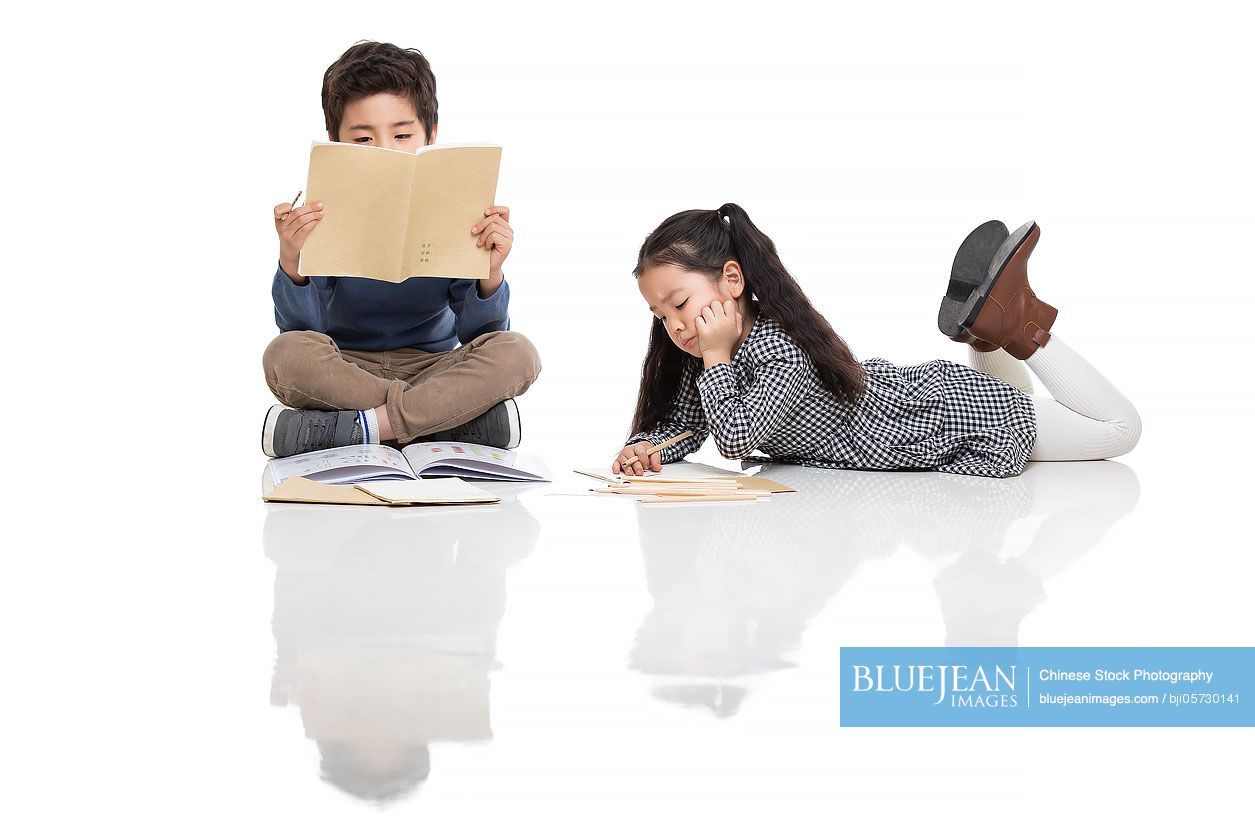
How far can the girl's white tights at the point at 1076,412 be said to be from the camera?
2639mm

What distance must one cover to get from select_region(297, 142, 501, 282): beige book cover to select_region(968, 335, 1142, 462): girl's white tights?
1.22 m

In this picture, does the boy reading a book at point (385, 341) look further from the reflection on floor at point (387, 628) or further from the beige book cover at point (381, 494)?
the reflection on floor at point (387, 628)

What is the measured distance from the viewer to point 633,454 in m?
2.47

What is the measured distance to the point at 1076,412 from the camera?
2686 mm

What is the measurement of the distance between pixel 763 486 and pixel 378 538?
779 mm

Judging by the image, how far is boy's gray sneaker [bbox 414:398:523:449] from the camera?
263 cm

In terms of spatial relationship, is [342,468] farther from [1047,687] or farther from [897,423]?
[1047,687]

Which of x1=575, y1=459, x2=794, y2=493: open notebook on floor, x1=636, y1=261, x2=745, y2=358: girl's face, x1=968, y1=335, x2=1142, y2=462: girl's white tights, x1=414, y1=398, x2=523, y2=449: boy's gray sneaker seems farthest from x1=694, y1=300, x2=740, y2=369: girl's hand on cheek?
x1=968, y1=335, x2=1142, y2=462: girl's white tights

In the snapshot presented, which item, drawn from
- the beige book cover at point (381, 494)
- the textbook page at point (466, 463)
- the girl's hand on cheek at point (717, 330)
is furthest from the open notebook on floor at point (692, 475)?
the beige book cover at point (381, 494)

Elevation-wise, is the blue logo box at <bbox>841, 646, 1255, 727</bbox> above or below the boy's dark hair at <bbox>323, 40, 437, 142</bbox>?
below

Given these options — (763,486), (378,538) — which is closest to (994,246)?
(763,486)

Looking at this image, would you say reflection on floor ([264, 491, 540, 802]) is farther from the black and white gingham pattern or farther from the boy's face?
the boy's face

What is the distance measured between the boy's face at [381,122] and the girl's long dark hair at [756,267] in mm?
606

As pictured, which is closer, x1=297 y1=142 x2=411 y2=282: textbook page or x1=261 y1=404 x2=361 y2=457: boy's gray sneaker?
x1=297 y1=142 x2=411 y2=282: textbook page
